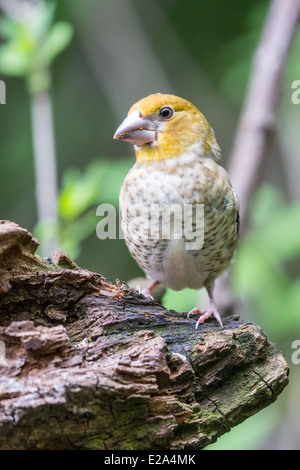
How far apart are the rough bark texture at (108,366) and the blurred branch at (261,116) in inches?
59.2

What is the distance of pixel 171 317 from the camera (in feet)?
6.32

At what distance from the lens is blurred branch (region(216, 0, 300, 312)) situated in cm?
335

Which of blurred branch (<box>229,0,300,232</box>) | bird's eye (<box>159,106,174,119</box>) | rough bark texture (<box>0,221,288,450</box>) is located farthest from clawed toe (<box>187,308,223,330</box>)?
blurred branch (<box>229,0,300,232</box>)

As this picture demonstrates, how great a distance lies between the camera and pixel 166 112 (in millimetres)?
2430

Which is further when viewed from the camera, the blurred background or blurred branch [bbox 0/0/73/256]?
the blurred background

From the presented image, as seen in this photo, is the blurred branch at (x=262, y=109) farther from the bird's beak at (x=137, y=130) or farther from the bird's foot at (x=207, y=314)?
the bird's foot at (x=207, y=314)

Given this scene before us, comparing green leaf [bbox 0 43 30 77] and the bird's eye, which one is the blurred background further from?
the bird's eye

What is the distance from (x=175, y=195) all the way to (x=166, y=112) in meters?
0.38

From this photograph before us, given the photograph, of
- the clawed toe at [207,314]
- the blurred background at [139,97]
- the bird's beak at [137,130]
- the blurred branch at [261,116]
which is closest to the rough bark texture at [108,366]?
the clawed toe at [207,314]

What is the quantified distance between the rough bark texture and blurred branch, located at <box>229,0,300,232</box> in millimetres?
1549

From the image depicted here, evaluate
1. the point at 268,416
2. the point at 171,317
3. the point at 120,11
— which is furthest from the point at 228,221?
the point at 120,11

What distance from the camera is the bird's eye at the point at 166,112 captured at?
95.2 inches

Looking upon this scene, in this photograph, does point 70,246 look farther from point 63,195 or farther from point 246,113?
point 246,113
